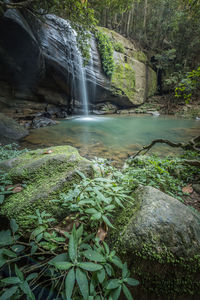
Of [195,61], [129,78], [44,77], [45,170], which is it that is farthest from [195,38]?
[45,170]

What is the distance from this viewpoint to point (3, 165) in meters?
1.87

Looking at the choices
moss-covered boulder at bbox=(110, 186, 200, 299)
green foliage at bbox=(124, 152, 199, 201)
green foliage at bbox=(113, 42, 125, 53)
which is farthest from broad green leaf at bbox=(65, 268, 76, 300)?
green foliage at bbox=(113, 42, 125, 53)

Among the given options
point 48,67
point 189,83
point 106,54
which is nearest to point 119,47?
point 106,54

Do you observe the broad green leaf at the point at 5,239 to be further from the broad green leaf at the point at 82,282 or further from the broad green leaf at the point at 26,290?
the broad green leaf at the point at 82,282

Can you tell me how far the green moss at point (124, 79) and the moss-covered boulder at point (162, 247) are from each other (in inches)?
583

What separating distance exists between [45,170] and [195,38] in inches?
1007

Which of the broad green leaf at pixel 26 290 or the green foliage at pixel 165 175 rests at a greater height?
the broad green leaf at pixel 26 290

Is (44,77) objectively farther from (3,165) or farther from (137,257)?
(137,257)

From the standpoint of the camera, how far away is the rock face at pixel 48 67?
7363 mm

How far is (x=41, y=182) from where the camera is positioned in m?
1.49

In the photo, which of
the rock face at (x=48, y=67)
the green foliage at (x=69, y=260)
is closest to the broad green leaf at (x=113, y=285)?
the green foliage at (x=69, y=260)

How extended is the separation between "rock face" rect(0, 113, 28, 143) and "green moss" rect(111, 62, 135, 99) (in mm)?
10999

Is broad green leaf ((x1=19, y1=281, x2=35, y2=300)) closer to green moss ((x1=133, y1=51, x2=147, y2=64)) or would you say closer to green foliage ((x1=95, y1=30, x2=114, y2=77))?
green foliage ((x1=95, y1=30, x2=114, y2=77))

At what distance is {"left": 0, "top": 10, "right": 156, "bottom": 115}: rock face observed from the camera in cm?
736
